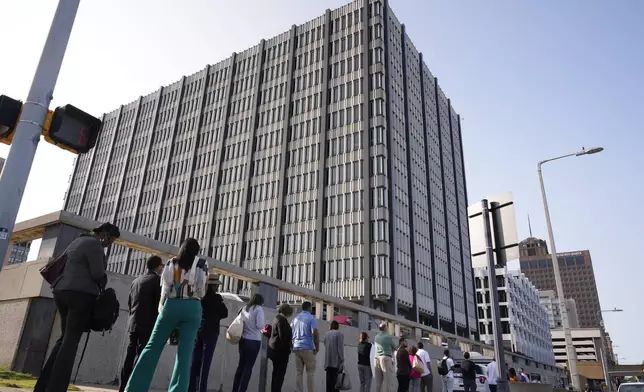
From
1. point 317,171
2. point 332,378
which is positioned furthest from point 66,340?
point 317,171

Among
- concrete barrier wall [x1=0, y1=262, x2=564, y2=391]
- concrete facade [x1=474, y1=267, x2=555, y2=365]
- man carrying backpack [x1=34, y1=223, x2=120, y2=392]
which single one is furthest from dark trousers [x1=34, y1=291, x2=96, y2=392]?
concrete facade [x1=474, y1=267, x2=555, y2=365]

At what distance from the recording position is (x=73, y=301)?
3.92 meters

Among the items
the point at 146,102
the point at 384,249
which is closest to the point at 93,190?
the point at 146,102

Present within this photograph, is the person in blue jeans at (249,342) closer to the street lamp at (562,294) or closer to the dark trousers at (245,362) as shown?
the dark trousers at (245,362)

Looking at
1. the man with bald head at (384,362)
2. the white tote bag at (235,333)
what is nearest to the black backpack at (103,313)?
the white tote bag at (235,333)

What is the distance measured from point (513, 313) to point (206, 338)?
285ft

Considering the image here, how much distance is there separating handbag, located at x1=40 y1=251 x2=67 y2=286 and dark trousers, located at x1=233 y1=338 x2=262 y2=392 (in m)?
3.03

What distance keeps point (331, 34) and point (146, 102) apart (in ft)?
123

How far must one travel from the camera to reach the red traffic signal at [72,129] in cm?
433

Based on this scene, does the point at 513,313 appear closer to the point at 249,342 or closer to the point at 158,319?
the point at 249,342

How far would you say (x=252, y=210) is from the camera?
56.3m

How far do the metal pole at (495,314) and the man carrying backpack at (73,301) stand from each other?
519cm

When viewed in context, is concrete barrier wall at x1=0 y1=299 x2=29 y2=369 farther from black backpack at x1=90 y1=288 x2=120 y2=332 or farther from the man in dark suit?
black backpack at x1=90 y1=288 x2=120 y2=332

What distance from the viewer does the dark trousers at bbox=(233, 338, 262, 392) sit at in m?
6.12
